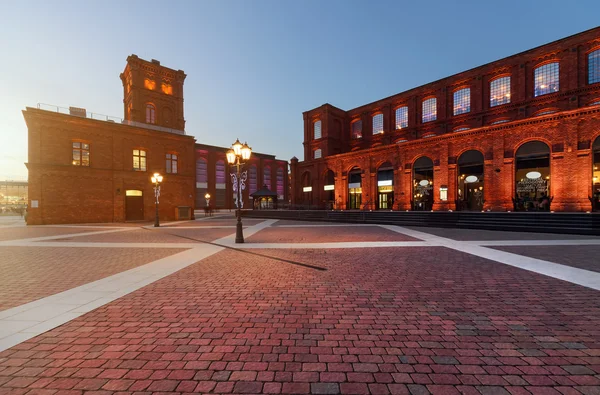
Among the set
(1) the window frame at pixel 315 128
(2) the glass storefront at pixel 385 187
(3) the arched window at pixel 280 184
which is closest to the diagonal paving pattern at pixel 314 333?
(2) the glass storefront at pixel 385 187

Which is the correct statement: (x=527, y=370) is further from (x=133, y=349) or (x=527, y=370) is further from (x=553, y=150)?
(x=553, y=150)

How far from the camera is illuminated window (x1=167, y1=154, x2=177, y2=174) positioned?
2802cm

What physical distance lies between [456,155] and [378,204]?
9.85 meters

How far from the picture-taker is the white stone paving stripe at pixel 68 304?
340 centimetres

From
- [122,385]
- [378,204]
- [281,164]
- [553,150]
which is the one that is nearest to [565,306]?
[122,385]

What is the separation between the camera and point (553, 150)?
65.8ft

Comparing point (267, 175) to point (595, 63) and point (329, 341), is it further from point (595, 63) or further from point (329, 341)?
point (329, 341)

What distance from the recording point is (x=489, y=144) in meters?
23.1

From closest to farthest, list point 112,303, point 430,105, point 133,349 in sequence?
point 133,349 → point 112,303 → point 430,105

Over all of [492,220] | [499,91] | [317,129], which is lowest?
[492,220]

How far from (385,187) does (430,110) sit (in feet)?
41.4

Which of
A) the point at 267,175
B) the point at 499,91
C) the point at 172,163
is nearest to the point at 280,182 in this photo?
the point at 267,175

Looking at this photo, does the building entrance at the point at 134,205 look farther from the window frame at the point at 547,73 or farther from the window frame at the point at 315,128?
the window frame at the point at 547,73

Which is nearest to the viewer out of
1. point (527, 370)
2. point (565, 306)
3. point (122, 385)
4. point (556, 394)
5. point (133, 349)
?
point (556, 394)
